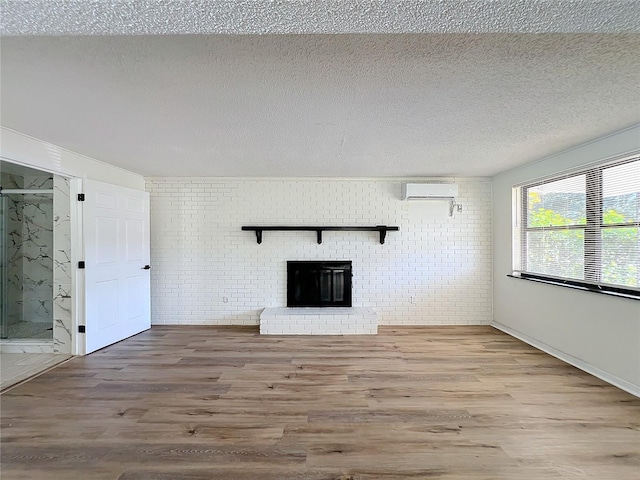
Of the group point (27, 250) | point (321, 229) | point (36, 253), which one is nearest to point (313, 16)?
point (321, 229)

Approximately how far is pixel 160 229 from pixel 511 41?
16.5 ft

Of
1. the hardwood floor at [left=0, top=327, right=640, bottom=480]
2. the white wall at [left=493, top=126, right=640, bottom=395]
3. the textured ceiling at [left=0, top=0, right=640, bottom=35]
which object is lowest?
the hardwood floor at [left=0, top=327, right=640, bottom=480]

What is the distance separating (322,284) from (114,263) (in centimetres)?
300

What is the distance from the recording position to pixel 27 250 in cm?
450

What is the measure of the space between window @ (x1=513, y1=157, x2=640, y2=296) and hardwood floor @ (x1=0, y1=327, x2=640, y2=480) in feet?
3.46

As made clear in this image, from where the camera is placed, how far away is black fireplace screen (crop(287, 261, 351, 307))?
4.79 metres

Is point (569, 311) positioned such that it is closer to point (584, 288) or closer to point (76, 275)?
point (584, 288)

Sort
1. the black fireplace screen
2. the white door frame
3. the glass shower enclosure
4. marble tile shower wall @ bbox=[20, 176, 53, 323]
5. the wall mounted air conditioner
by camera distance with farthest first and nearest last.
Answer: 1. the black fireplace screen
2. the wall mounted air conditioner
3. marble tile shower wall @ bbox=[20, 176, 53, 323]
4. the glass shower enclosure
5. the white door frame

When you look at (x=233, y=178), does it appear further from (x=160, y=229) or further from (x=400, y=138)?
(x=400, y=138)

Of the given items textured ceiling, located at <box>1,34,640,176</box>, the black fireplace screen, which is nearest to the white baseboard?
textured ceiling, located at <box>1,34,640,176</box>

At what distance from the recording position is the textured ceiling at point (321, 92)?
1503 mm

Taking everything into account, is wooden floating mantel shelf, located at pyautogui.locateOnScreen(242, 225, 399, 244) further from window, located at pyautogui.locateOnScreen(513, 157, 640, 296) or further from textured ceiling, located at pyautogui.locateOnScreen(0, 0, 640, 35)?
textured ceiling, located at pyautogui.locateOnScreen(0, 0, 640, 35)

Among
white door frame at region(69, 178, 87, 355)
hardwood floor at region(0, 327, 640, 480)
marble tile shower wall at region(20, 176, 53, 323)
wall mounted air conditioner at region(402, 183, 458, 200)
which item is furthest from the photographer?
wall mounted air conditioner at region(402, 183, 458, 200)

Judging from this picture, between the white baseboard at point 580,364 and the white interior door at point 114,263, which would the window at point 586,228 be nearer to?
the white baseboard at point 580,364
